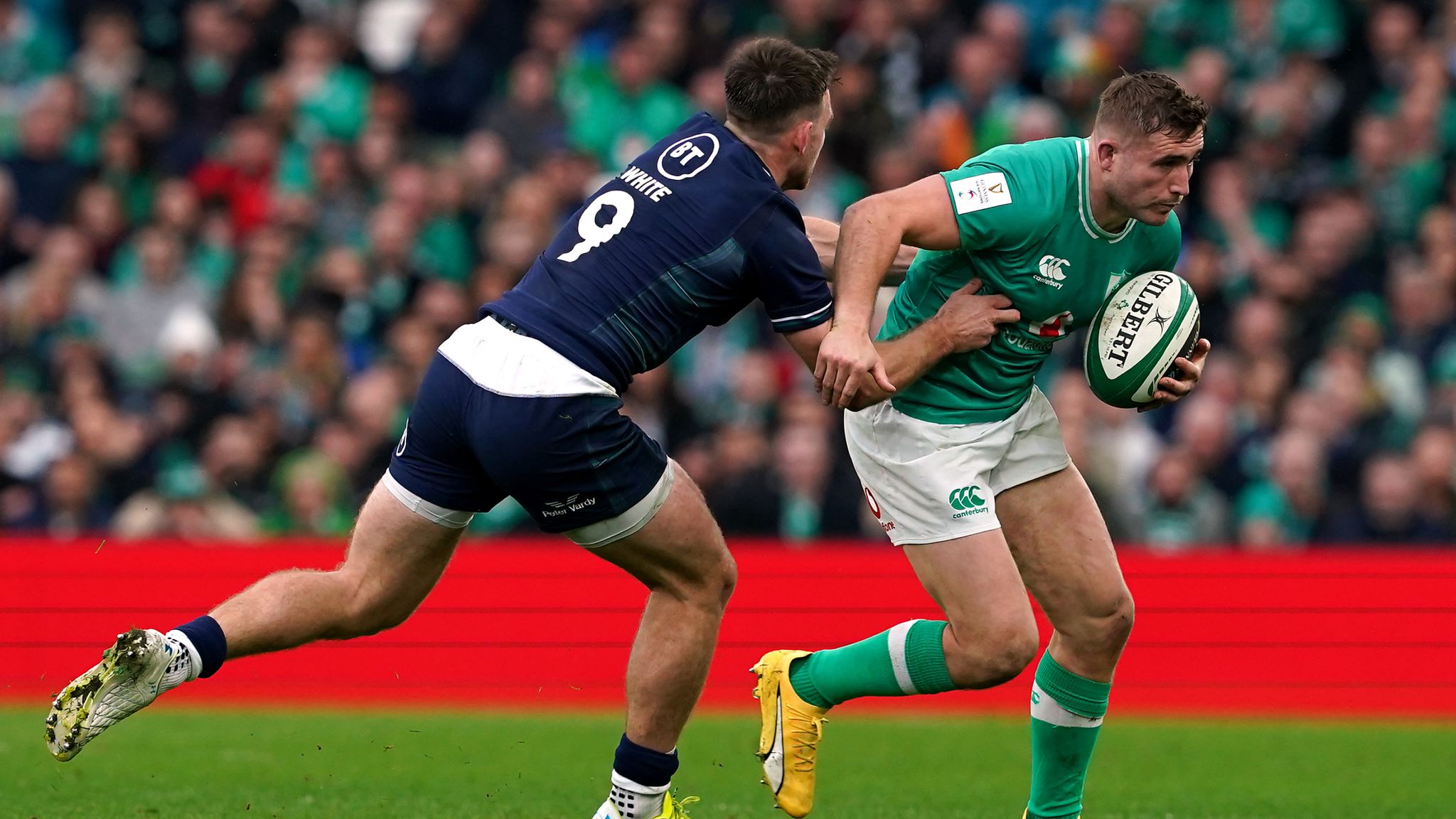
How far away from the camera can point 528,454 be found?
537 centimetres

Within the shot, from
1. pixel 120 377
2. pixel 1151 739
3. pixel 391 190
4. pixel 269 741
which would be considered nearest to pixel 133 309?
pixel 120 377

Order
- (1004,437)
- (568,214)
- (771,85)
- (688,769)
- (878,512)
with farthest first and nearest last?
(568,214)
(688,769)
(878,512)
(1004,437)
(771,85)

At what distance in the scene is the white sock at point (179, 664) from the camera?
5383 millimetres

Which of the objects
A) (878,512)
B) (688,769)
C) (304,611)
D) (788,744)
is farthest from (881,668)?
(688,769)

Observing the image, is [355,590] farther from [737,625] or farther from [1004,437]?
[737,625]

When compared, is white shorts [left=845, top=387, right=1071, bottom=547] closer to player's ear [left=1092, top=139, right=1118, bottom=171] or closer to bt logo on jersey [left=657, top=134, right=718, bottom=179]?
player's ear [left=1092, top=139, right=1118, bottom=171]

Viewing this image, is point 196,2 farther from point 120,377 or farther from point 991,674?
point 991,674

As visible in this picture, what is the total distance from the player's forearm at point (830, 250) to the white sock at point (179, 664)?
239cm

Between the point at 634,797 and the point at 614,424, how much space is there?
45.8 inches

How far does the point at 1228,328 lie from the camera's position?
12.1 m

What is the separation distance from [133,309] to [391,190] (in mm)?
1903

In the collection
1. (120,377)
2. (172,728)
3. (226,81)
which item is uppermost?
(226,81)

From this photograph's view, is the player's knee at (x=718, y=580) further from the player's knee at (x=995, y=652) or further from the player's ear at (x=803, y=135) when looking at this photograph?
the player's ear at (x=803, y=135)

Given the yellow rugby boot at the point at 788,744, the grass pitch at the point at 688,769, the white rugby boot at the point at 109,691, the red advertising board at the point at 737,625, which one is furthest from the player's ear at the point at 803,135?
the red advertising board at the point at 737,625
